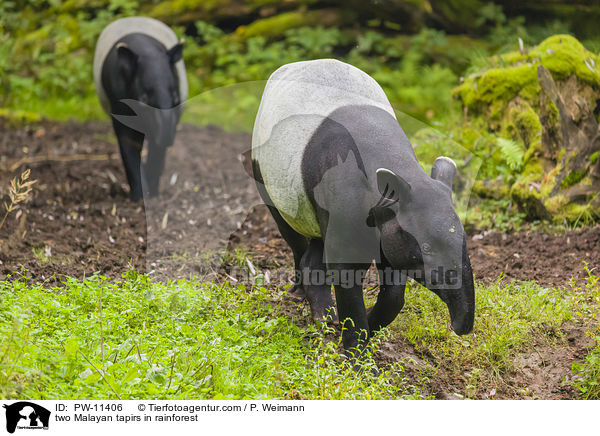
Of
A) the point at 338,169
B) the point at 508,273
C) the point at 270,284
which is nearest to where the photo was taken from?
the point at 338,169

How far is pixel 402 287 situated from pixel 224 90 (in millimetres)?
8977

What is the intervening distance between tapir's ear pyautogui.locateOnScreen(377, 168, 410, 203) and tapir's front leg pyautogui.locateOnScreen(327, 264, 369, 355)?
64 centimetres

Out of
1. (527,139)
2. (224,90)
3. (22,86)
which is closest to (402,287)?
(527,139)

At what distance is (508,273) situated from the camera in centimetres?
610

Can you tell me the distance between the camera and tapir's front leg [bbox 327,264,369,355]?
441cm

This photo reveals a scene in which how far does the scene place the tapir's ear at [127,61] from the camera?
25.3ft

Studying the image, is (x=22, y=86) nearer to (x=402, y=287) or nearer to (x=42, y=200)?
(x=42, y=200)

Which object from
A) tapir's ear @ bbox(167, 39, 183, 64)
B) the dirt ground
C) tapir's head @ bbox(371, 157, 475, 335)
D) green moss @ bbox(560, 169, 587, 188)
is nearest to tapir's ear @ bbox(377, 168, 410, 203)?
tapir's head @ bbox(371, 157, 475, 335)

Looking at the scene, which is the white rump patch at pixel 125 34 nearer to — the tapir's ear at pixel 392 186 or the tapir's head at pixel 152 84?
the tapir's head at pixel 152 84

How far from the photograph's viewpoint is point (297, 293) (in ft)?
18.9

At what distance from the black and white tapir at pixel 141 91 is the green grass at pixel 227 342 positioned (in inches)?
104
